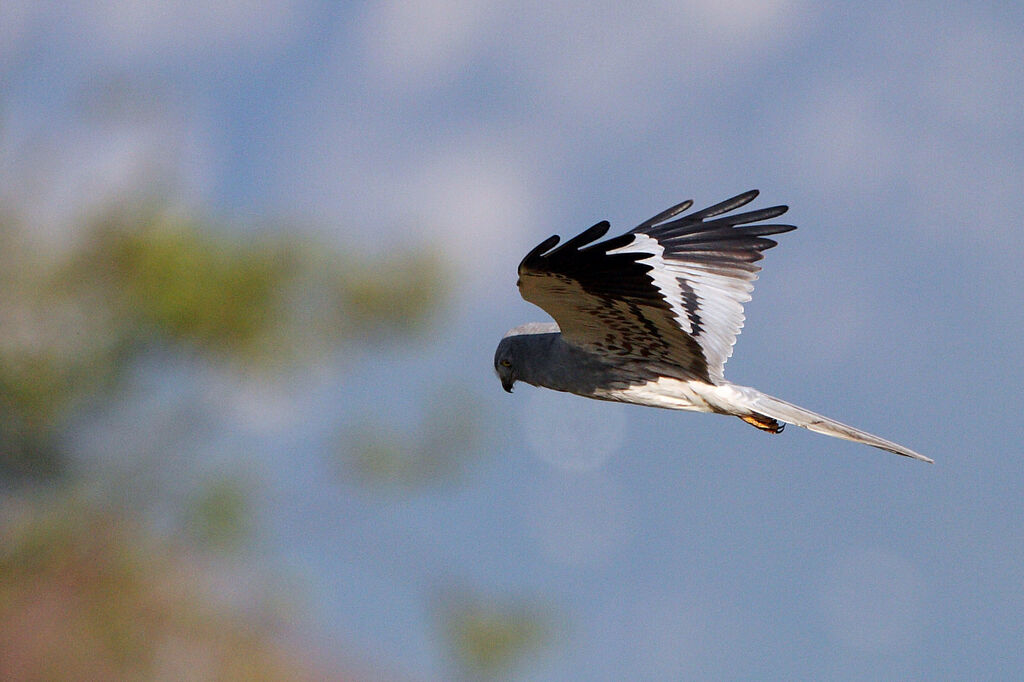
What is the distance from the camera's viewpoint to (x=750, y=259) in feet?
20.6

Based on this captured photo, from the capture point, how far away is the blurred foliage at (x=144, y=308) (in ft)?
49.2

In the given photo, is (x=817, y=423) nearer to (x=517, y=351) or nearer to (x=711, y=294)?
(x=711, y=294)

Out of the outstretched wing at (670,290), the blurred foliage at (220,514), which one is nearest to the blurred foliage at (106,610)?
the blurred foliage at (220,514)

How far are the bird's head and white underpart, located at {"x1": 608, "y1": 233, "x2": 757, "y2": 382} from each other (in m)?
1.07

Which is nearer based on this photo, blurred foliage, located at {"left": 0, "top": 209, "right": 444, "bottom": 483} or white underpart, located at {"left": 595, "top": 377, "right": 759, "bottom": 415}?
white underpart, located at {"left": 595, "top": 377, "right": 759, "bottom": 415}

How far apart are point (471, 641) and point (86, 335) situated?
7.71 meters

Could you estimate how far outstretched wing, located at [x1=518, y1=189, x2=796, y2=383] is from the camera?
513cm

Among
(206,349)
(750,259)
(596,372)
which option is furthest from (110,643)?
(750,259)

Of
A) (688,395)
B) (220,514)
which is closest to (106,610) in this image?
(220,514)

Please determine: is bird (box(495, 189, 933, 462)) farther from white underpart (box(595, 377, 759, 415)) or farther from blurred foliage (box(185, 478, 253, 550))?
blurred foliage (box(185, 478, 253, 550))

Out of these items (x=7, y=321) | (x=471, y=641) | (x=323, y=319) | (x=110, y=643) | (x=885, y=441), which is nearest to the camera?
(x=885, y=441)

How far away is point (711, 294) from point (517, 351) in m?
1.31

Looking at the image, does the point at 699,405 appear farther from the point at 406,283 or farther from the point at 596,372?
the point at 406,283

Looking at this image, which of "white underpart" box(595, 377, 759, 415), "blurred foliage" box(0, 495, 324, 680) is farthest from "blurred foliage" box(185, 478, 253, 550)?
"white underpart" box(595, 377, 759, 415)
